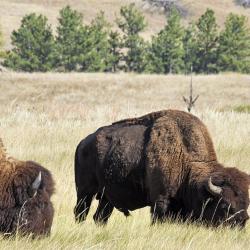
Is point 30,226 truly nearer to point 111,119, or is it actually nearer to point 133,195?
point 133,195

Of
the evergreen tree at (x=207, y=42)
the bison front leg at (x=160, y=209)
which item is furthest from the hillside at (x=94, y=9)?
the bison front leg at (x=160, y=209)

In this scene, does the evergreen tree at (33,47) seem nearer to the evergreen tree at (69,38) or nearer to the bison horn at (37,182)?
the evergreen tree at (69,38)

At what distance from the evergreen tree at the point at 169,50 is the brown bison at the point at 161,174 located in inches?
2081

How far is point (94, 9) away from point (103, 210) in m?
116

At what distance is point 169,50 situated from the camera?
60531mm

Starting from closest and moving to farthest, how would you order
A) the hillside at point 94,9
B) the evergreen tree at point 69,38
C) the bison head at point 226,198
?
1. the bison head at point 226,198
2. the evergreen tree at point 69,38
3. the hillside at point 94,9

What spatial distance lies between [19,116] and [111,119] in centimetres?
223

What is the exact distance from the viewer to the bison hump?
7613mm

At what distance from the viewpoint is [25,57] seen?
6028 centimetres

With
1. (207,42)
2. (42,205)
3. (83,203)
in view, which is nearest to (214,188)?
(42,205)

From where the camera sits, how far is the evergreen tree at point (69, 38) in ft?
193

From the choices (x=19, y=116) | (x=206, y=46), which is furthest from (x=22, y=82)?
(x=19, y=116)

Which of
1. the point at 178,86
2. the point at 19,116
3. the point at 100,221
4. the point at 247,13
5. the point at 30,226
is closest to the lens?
the point at 30,226

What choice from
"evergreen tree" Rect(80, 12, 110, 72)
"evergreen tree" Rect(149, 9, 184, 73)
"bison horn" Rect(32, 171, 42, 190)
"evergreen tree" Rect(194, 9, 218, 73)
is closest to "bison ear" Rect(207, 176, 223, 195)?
"bison horn" Rect(32, 171, 42, 190)
